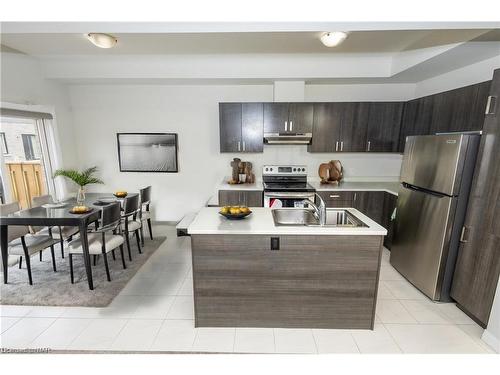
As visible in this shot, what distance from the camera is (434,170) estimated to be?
90.1 inches

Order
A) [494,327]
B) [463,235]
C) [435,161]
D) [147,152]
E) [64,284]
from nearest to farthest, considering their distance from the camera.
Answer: [494,327], [463,235], [435,161], [64,284], [147,152]

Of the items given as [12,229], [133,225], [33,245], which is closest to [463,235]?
[133,225]

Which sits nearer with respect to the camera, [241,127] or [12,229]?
[12,229]

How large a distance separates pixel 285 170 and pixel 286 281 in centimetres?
222

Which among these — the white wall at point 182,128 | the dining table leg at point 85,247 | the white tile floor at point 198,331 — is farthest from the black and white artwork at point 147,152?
the white tile floor at point 198,331

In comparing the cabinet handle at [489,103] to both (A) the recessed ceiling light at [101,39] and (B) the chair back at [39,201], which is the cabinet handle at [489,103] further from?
(B) the chair back at [39,201]

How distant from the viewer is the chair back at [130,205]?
304cm

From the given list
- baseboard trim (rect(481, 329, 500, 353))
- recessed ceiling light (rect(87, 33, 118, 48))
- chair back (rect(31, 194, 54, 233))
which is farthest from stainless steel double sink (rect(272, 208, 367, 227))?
chair back (rect(31, 194, 54, 233))

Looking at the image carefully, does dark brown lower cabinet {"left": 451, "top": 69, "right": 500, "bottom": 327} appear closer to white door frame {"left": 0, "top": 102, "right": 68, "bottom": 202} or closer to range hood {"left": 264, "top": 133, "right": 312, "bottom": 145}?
range hood {"left": 264, "top": 133, "right": 312, "bottom": 145}

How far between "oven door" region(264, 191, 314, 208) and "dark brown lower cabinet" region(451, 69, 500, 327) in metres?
1.76

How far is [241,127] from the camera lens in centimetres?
380

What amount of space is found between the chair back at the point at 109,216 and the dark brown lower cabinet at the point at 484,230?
3517 mm

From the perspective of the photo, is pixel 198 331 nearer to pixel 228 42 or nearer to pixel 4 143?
pixel 228 42
